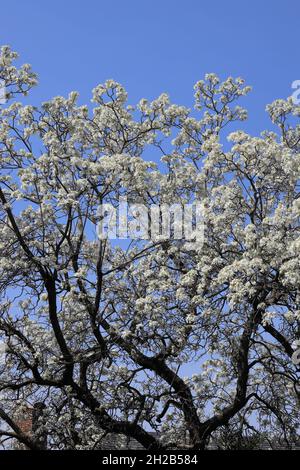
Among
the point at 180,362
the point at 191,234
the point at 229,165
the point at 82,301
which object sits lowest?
the point at 180,362

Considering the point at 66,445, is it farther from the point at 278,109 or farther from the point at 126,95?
the point at 278,109

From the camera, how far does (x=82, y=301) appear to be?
33.7ft

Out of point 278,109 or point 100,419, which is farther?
point 278,109

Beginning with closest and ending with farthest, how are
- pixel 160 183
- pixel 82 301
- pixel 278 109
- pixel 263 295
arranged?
pixel 263 295 < pixel 82 301 < pixel 160 183 < pixel 278 109

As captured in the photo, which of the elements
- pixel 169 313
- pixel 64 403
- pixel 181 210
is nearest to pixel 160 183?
pixel 181 210

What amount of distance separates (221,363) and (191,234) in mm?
2474

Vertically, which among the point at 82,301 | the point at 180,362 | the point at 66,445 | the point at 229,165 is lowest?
Answer: the point at 66,445

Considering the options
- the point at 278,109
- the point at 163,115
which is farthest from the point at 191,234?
the point at 278,109

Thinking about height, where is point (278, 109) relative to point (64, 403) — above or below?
above

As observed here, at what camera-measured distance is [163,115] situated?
1224 cm

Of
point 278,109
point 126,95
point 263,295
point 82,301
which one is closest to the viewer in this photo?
point 263,295

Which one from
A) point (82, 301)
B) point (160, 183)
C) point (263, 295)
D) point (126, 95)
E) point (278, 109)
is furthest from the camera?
point (278, 109)

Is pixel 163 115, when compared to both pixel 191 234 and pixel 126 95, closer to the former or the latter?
pixel 126 95

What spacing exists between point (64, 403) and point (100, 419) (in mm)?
673
